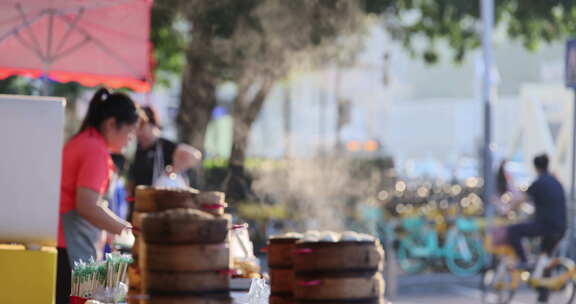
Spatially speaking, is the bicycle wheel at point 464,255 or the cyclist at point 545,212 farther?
the bicycle wheel at point 464,255

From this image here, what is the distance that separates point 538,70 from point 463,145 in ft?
29.7

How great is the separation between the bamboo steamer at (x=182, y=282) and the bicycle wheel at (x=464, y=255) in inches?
603

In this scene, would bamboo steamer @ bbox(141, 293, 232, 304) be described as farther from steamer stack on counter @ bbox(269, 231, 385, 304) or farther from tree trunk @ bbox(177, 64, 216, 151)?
tree trunk @ bbox(177, 64, 216, 151)

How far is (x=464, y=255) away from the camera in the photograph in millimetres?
18078

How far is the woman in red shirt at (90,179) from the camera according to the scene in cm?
543

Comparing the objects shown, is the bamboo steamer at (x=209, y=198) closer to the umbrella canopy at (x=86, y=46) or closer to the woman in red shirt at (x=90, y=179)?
the woman in red shirt at (x=90, y=179)

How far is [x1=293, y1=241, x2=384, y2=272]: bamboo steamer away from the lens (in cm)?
293

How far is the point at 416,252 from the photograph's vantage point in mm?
18109

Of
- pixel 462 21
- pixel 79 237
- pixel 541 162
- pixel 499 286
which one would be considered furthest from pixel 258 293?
pixel 462 21

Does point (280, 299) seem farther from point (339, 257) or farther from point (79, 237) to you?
point (79, 237)

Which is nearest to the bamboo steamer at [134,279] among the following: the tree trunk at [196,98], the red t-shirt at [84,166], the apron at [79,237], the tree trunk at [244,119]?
the red t-shirt at [84,166]

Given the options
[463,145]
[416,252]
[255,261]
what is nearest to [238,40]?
[416,252]

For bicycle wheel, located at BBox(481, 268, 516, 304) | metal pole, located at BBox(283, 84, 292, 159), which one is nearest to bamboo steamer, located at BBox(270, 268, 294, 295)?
bicycle wheel, located at BBox(481, 268, 516, 304)

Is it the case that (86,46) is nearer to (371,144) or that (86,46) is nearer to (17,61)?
(17,61)
